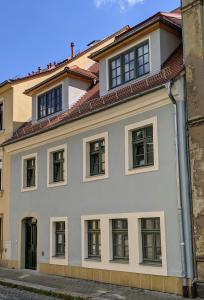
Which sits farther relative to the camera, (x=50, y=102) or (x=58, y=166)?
(x=50, y=102)

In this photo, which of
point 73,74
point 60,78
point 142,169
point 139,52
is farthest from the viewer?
point 60,78

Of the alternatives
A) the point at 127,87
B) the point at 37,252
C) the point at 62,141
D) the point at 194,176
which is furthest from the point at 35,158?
the point at 194,176

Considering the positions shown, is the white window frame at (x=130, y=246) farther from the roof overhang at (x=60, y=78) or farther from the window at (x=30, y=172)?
the roof overhang at (x=60, y=78)

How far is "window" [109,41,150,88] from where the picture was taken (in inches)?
638

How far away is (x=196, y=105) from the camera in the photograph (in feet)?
43.6

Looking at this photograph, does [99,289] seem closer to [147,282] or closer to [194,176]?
[147,282]

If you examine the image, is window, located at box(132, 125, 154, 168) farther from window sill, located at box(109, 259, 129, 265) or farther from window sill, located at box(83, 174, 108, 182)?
window sill, located at box(109, 259, 129, 265)

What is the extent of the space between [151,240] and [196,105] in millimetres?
4394

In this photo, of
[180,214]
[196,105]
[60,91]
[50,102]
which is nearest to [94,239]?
[180,214]

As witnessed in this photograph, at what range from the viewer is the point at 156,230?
1419 cm

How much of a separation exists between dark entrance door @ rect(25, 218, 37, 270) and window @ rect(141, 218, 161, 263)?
7378 mm

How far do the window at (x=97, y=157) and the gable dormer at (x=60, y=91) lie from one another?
3.34 meters

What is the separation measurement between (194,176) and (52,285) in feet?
20.8

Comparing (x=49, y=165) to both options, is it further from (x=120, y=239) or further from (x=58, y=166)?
(x=120, y=239)
